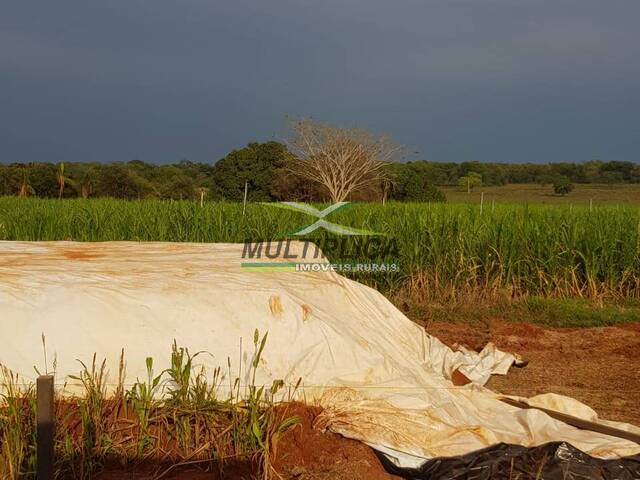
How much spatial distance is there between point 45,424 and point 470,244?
21.2 feet

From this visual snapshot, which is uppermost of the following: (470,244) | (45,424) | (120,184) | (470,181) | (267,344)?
(470,181)

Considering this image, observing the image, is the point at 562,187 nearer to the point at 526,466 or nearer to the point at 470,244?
the point at 470,244

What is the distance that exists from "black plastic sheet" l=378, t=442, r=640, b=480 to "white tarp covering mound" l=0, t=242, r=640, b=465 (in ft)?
0.26

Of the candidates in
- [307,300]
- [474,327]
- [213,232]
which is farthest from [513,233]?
[307,300]

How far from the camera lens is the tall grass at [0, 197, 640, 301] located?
7887 mm

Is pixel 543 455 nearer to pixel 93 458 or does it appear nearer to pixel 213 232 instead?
pixel 93 458

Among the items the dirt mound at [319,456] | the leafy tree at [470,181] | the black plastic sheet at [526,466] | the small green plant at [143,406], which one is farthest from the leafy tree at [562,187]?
the small green plant at [143,406]

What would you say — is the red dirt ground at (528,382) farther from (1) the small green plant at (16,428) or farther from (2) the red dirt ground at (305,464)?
(1) the small green plant at (16,428)

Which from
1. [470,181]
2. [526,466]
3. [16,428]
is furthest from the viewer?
[470,181]

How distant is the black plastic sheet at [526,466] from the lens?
3.05m


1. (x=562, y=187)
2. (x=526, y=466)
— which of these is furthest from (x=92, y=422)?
(x=562, y=187)

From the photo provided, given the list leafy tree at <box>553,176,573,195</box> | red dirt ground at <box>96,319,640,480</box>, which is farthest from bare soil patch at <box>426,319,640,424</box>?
leafy tree at <box>553,176,573,195</box>

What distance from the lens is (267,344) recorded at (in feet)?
12.0

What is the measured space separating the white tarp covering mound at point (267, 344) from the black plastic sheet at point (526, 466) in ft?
0.26
